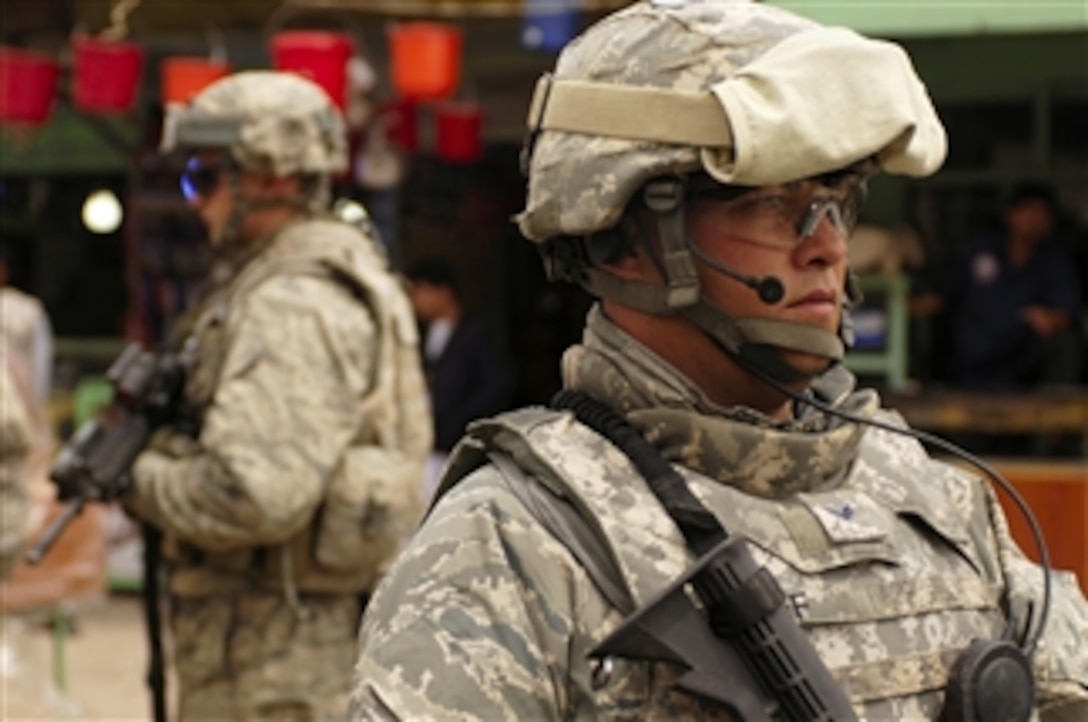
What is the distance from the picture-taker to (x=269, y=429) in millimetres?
4258

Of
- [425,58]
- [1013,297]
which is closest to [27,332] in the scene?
[425,58]

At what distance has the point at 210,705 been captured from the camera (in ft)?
14.7

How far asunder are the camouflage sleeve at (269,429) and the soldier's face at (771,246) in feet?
7.23

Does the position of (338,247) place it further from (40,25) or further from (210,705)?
(40,25)

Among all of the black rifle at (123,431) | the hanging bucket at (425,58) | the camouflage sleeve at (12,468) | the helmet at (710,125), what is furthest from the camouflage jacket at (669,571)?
the hanging bucket at (425,58)

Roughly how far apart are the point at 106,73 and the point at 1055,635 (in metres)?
7.28

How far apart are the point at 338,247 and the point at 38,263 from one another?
8730 millimetres

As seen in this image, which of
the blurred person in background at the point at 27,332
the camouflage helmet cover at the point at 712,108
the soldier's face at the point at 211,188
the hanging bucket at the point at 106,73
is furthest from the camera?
the hanging bucket at the point at 106,73

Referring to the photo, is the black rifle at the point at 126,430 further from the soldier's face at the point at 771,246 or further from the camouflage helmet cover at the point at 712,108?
the soldier's face at the point at 771,246

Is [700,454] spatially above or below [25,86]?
above

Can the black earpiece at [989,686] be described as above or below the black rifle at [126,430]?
above

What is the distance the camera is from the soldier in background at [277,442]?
4.29 metres

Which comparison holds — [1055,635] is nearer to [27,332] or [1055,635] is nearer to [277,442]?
[277,442]

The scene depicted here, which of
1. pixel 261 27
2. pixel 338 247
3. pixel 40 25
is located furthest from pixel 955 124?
pixel 338 247
